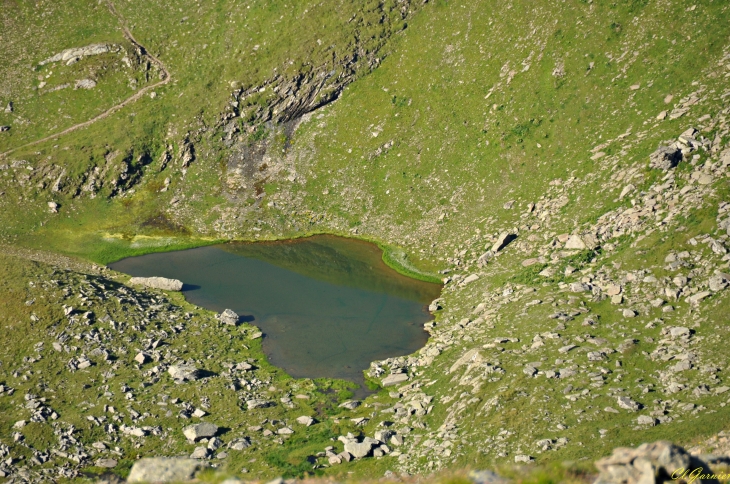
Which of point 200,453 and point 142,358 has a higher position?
point 142,358

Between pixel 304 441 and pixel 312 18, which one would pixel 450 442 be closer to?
pixel 304 441

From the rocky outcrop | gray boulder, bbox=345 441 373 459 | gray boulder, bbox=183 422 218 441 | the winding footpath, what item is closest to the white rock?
gray boulder, bbox=183 422 218 441

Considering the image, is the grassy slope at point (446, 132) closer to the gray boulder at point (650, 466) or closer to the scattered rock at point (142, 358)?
the gray boulder at point (650, 466)

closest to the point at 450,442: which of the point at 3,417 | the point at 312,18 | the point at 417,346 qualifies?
the point at 417,346

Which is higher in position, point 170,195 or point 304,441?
point 170,195

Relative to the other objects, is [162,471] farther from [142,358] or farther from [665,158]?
[665,158]

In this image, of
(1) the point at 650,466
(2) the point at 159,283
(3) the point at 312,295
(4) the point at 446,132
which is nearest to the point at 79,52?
(2) the point at 159,283
